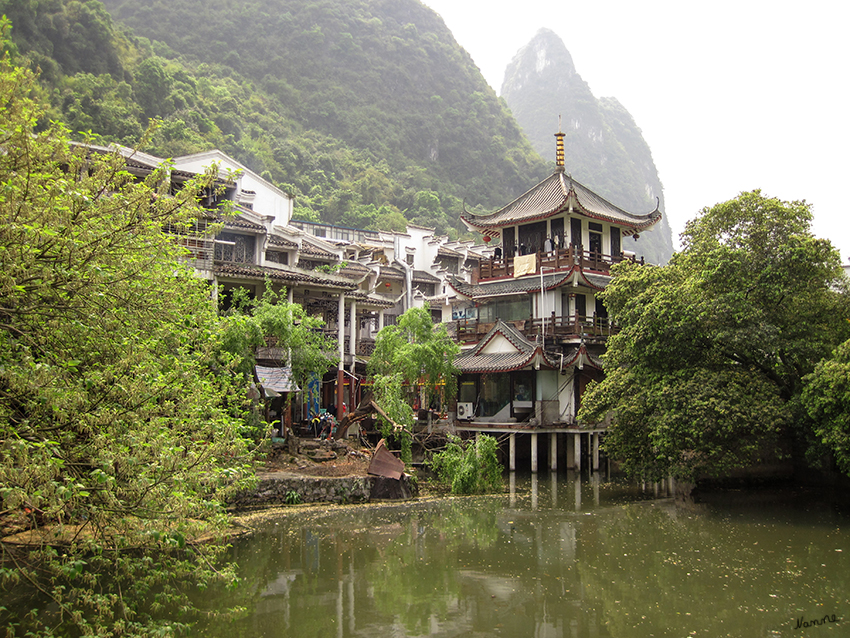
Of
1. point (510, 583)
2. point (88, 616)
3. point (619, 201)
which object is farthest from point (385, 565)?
point (619, 201)

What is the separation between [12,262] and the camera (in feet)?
21.0

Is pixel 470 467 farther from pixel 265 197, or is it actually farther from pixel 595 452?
pixel 265 197

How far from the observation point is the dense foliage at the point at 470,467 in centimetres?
2223

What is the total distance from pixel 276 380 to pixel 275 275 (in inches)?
192

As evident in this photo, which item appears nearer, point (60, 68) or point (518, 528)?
point (518, 528)

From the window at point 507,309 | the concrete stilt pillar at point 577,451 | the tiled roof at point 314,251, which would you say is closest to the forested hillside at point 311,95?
the tiled roof at point 314,251

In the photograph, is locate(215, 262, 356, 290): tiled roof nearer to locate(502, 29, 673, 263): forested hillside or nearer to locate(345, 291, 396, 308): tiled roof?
locate(345, 291, 396, 308): tiled roof

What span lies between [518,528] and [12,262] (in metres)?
13.6

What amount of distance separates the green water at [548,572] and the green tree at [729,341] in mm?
1990

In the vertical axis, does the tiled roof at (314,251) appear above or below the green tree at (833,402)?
above

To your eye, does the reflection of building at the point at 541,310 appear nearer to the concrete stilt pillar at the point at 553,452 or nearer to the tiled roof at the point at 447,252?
the concrete stilt pillar at the point at 553,452

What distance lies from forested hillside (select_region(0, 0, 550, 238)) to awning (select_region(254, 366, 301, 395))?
30.7 m

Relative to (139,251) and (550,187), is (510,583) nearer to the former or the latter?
(139,251)

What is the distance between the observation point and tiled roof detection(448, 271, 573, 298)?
30875mm
